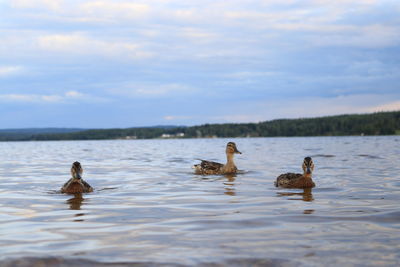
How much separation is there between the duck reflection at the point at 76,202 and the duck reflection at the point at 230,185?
4.17 metres

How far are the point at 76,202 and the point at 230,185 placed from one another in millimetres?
6157

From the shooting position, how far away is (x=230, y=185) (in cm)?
1847

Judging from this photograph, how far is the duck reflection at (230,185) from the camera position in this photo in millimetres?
15966

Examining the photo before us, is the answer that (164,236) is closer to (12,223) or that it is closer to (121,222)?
(121,222)

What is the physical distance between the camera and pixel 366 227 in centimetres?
973

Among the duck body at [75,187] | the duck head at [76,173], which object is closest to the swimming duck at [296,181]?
the duck body at [75,187]

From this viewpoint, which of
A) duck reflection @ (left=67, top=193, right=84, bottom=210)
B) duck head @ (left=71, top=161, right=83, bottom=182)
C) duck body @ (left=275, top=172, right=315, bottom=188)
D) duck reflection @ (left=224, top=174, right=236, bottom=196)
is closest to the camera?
duck reflection @ (left=67, top=193, right=84, bottom=210)

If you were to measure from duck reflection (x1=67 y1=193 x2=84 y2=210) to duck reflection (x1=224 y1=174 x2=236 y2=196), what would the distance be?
4.17 metres

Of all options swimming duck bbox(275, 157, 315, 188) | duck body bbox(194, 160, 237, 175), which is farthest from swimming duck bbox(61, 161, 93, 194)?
duck body bbox(194, 160, 237, 175)

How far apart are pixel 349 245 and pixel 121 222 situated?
4482mm

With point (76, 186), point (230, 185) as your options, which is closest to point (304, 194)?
point (230, 185)

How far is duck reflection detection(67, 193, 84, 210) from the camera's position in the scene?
13039 mm

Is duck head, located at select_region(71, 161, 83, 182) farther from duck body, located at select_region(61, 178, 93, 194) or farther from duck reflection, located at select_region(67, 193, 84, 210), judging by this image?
duck reflection, located at select_region(67, 193, 84, 210)

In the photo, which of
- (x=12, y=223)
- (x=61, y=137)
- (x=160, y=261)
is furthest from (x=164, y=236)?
(x=61, y=137)
